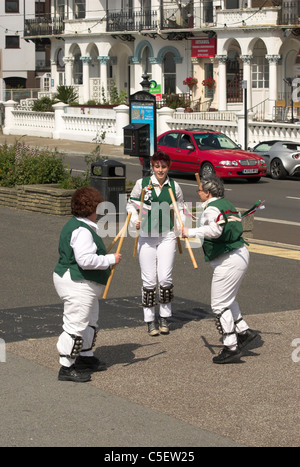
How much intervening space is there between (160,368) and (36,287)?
3910mm

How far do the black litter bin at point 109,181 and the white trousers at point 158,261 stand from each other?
312 inches

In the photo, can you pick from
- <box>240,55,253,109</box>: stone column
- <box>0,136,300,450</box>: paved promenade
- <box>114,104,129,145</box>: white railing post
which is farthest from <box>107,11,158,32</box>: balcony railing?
<box>0,136,300,450</box>: paved promenade

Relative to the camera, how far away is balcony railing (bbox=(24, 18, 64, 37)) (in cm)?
6250

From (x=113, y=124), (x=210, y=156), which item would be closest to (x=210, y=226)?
(x=210, y=156)

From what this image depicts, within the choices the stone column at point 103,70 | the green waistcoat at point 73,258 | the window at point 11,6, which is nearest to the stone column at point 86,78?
the stone column at point 103,70

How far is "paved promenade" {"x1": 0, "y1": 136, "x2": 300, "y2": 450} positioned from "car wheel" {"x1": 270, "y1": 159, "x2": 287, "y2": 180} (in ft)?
53.2

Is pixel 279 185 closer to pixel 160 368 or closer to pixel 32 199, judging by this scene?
pixel 32 199

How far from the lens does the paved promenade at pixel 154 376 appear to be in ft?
21.7

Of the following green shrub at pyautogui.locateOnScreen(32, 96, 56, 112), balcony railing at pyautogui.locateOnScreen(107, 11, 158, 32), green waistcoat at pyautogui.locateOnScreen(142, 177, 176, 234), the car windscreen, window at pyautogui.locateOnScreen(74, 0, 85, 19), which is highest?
window at pyautogui.locateOnScreen(74, 0, 85, 19)

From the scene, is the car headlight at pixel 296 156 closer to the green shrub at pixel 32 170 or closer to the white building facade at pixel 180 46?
the green shrub at pixel 32 170

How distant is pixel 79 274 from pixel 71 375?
2.79 ft

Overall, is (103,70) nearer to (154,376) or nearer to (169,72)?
(169,72)

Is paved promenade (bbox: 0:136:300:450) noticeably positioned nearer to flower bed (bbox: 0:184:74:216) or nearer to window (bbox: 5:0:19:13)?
flower bed (bbox: 0:184:74:216)

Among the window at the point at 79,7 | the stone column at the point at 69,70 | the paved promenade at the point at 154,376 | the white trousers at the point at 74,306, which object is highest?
the window at the point at 79,7
